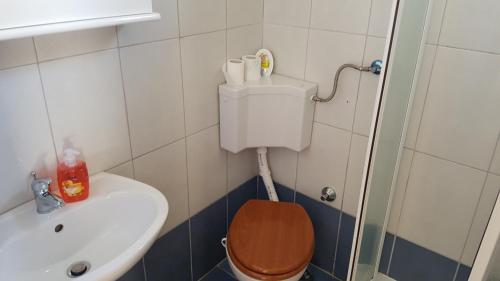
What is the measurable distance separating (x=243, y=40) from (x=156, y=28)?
49 cm

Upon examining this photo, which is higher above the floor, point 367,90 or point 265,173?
point 367,90

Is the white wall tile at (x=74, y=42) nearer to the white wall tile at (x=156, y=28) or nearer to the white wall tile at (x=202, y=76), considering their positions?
the white wall tile at (x=156, y=28)

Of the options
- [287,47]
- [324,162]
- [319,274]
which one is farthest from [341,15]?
[319,274]

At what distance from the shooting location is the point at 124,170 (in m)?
1.42

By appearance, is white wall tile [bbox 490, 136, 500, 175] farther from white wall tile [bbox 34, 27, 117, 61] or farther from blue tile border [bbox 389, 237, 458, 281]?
white wall tile [bbox 34, 27, 117, 61]

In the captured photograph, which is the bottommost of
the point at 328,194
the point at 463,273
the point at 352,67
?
the point at 463,273

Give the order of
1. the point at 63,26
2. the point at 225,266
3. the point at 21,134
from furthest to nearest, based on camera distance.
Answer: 1. the point at 225,266
2. the point at 21,134
3. the point at 63,26

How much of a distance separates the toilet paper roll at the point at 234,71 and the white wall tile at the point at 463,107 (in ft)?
2.41

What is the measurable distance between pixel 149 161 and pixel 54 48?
0.54 meters

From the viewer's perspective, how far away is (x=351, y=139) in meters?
1.72

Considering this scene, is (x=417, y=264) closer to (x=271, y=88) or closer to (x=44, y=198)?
(x=271, y=88)

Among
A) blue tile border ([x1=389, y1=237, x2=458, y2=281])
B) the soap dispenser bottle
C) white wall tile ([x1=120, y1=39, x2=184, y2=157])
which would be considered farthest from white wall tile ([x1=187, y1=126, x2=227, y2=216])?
blue tile border ([x1=389, y1=237, x2=458, y2=281])

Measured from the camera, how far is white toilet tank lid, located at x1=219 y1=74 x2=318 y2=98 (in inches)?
65.4

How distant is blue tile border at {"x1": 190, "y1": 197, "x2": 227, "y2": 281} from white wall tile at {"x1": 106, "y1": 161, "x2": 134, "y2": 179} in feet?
1.51
